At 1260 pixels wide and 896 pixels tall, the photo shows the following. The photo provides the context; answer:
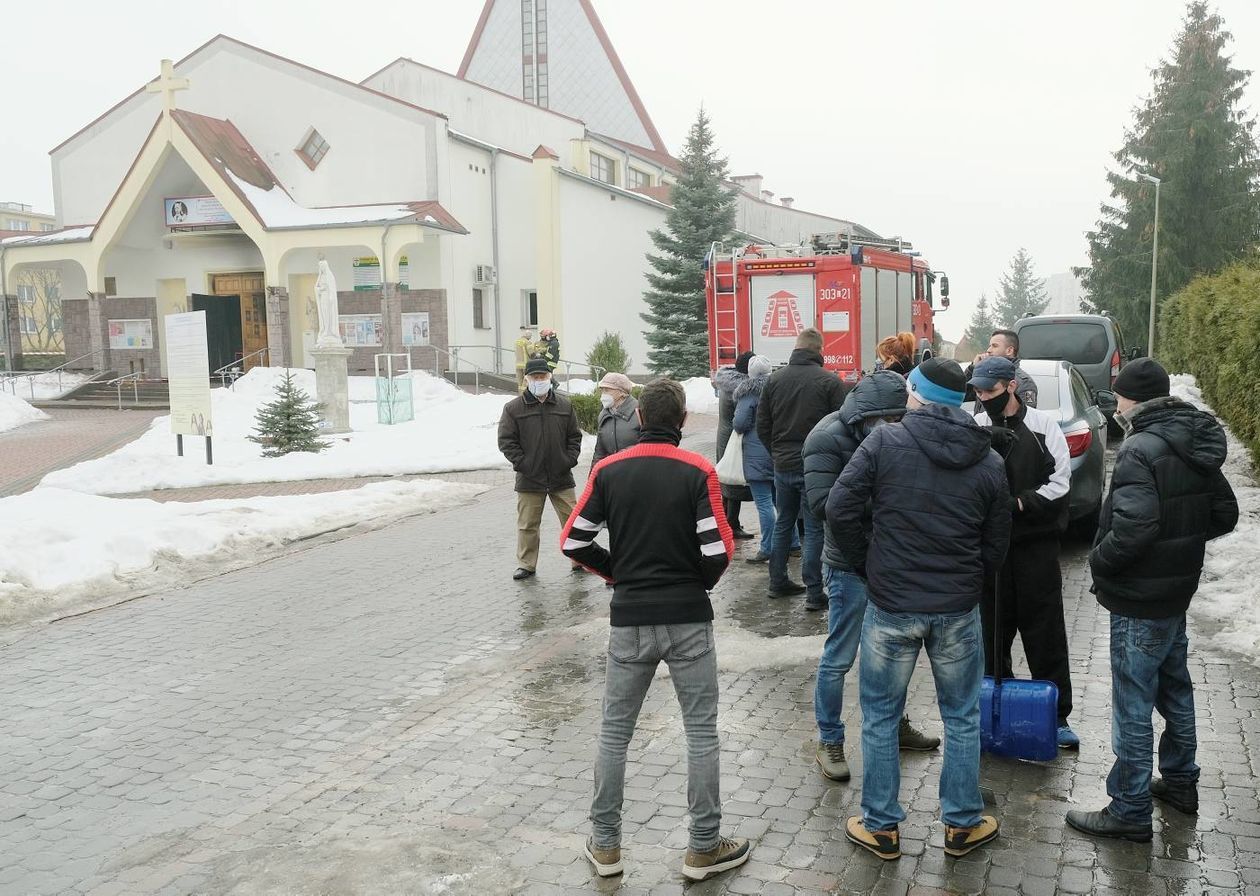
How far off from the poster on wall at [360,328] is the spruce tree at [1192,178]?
105 feet

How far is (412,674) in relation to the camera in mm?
6855

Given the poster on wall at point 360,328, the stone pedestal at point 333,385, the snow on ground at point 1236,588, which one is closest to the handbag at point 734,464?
the snow on ground at point 1236,588

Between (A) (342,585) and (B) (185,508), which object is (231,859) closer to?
(A) (342,585)

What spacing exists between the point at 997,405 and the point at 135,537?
8182mm

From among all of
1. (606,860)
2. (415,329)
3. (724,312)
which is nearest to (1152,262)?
(415,329)

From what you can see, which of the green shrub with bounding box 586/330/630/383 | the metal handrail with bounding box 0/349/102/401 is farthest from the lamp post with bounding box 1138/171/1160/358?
the metal handrail with bounding box 0/349/102/401

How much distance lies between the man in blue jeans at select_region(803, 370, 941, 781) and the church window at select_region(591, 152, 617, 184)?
36.1 meters

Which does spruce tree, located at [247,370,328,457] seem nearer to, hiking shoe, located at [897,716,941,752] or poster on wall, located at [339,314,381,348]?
poster on wall, located at [339,314,381,348]

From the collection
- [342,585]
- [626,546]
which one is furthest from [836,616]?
[342,585]

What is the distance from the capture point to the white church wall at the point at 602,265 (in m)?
34.1

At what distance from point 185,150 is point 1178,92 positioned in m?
38.6

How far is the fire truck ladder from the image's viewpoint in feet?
61.7

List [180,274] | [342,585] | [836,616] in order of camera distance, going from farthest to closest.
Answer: [180,274]
[342,585]
[836,616]

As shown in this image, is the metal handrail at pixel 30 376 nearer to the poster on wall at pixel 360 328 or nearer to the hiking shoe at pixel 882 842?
the poster on wall at pixel 360 328
